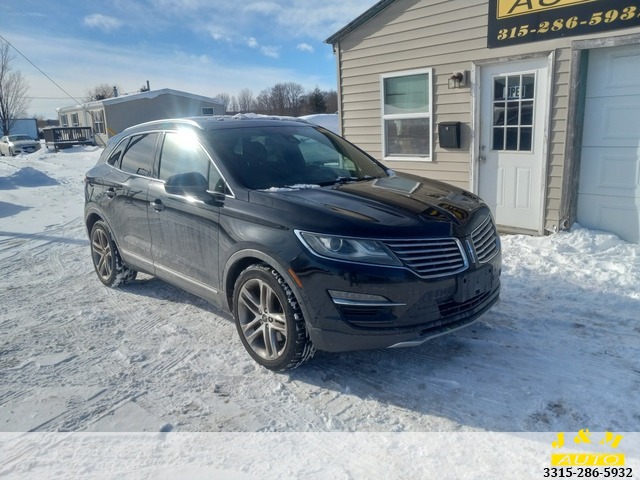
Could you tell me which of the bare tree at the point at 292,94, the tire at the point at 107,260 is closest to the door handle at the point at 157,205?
the tire at the point at 107,260

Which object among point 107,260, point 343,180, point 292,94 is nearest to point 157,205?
point 107,260

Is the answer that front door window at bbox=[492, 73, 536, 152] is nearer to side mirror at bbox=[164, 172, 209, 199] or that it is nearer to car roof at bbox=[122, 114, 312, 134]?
car roof at bbox=[122, 114, 312, 134]

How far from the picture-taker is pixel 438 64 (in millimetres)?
7305

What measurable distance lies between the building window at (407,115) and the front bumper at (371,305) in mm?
5167

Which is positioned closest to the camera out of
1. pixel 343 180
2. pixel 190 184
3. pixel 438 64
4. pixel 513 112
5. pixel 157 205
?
pixel 190 184

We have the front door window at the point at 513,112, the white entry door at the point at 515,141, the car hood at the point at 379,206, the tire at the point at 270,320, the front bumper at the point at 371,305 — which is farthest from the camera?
the front door window at the point at 513,112

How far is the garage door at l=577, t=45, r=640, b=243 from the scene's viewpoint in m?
5.62

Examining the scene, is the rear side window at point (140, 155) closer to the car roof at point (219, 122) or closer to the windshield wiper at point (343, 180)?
the car roof at point (219, 122)

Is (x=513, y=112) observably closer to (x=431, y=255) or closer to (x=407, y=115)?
(x=407, y=115)

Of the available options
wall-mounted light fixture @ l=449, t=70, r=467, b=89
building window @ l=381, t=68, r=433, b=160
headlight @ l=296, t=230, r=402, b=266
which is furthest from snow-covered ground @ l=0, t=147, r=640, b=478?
building window @ l=381, t=68, r=433, b=160

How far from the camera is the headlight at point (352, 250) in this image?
2.95m

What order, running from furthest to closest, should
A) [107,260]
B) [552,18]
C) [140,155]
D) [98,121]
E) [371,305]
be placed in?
1. [98,121]
2. [552,18]
3. [107,260]
4. [140,155]
5. [371,305]

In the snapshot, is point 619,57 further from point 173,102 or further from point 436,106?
point 173,102

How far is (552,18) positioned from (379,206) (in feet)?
14.6
